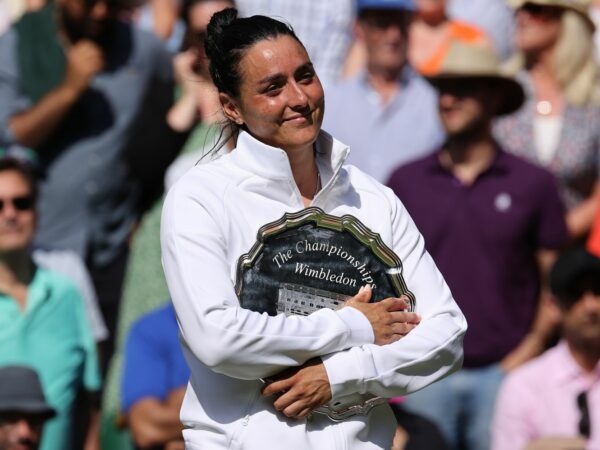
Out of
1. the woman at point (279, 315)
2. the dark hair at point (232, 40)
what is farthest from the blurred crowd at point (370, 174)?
the woman at point (279, 315)

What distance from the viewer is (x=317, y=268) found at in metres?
4.16

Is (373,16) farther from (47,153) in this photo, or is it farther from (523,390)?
(523,390)

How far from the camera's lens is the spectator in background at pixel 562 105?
8.13 m

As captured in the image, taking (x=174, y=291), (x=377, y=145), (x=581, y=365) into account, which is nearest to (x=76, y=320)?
(x=377, y=145)

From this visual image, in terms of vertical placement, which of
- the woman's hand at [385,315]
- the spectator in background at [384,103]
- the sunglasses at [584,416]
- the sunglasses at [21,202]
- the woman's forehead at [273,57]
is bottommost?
the sunglasses at [584,416]

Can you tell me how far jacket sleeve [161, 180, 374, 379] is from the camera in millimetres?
3928

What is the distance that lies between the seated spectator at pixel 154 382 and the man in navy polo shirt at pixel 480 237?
1093 mm

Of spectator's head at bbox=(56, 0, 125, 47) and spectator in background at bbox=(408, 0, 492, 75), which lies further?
spectator in background at bbox=(408, 0, 492, 75)

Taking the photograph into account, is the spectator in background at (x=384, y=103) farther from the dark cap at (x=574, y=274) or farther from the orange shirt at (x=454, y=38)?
the dark cap at (x=574, y=274)

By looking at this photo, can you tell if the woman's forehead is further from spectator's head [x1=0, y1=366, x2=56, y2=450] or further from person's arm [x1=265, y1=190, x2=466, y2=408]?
spectator's head [x1=0, y1=366, x2=56, y2=450]

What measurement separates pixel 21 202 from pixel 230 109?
3.04 metres

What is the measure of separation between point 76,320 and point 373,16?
241cm

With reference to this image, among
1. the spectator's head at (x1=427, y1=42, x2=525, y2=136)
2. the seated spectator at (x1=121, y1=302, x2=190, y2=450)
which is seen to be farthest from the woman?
the spectator's head at (x1=427, y1=42, x2=525, y2=136)

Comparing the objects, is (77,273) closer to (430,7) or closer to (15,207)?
(15,207)
